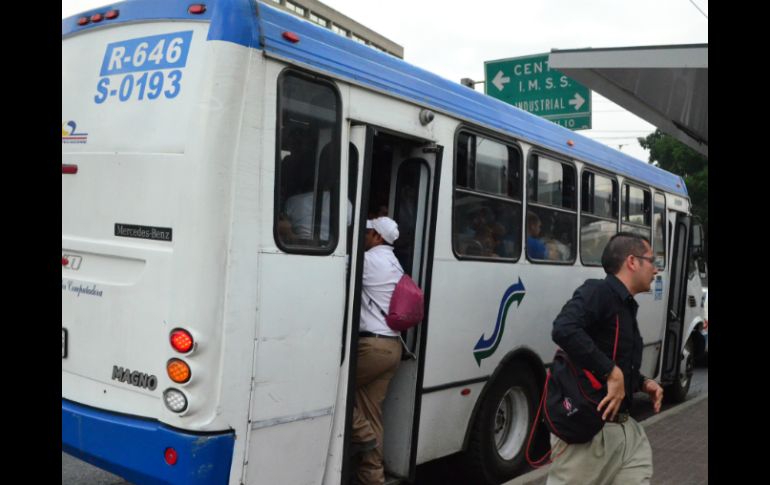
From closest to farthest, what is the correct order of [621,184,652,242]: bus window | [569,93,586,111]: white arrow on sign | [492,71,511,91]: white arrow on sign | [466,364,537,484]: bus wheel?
1. [466,364,537,484]: bus wheel
2. [621,184,652,242]: bus window
3. [569,93,586,111]: white arrow on sign
4. [492,71,511,91]: white arrow on sign

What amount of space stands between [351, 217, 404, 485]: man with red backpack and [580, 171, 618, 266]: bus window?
2.80 meters

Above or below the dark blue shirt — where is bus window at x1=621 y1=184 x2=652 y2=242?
above

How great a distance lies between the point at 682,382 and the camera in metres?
9.25

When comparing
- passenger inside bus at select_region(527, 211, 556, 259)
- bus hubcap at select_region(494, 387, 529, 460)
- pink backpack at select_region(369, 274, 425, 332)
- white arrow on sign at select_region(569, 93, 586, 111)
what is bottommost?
bus hubcap at select_region(494, 387, 529, 460)

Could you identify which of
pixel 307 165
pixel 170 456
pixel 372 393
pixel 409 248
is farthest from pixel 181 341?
pixel 409 248

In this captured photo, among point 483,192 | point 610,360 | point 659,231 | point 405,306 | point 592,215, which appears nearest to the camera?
point 610,360

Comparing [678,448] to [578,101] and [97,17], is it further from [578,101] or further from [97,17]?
[578,101]

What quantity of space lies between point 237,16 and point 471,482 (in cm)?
406

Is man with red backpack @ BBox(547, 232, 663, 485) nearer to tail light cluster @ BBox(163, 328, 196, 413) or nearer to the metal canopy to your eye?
tail light cluster @ BBox(163, 328, 196, 413)

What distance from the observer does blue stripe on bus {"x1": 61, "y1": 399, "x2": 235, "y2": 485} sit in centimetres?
336

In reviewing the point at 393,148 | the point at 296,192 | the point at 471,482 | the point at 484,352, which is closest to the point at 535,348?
the point at 484,352

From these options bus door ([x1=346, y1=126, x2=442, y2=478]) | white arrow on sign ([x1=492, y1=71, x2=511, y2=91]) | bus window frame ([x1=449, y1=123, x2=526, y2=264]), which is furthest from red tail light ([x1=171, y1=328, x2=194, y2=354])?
white arrow on sign ([x1=492, y1=71, x2=511, y2=91])

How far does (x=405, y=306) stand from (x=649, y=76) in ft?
14.1
